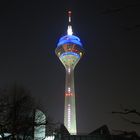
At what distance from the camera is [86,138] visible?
188ft

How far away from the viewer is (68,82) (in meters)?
136

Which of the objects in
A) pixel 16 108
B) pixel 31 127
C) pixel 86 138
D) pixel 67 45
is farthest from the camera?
pixel 67 45

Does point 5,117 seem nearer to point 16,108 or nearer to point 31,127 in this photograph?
point 16,108

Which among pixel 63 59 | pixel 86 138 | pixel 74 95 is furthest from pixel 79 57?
pixel 86 138

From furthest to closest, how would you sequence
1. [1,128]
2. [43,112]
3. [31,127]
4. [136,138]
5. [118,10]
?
[43,112] < [31,127] < [1,128] < [136,138] < [118,10]

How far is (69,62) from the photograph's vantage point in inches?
5300

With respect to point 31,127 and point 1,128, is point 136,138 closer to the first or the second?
point 1,128

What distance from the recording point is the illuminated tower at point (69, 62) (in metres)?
130

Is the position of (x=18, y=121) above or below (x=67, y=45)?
below

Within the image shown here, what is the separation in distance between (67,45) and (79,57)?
8.43 meters

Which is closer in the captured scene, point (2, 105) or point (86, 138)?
point (2, 105)

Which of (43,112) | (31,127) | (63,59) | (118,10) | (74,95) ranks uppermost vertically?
(63,59)

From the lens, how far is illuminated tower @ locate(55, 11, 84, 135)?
13016cm

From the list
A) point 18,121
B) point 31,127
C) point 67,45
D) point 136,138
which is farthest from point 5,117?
point 67,45
